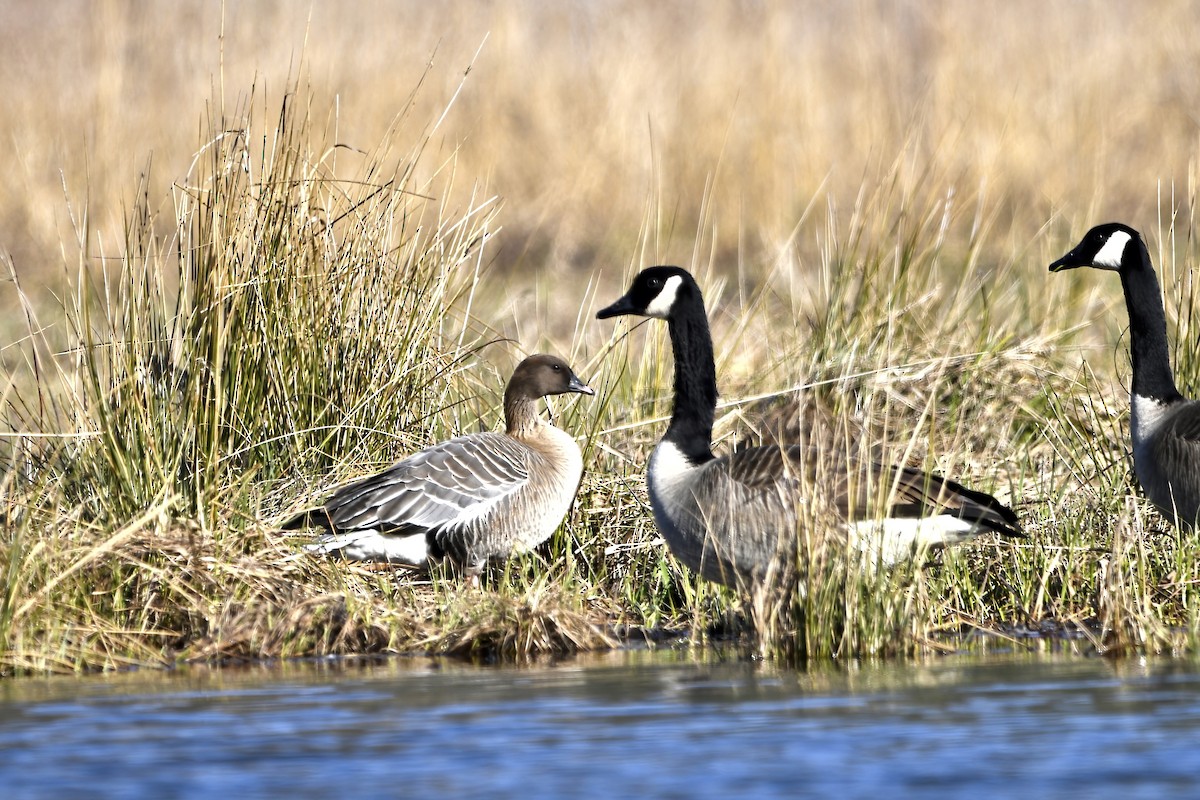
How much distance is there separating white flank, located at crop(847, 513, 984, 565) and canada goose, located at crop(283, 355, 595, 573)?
1.71m

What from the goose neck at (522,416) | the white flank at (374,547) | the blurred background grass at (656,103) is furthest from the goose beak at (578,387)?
the blurred background grass at (656,103)

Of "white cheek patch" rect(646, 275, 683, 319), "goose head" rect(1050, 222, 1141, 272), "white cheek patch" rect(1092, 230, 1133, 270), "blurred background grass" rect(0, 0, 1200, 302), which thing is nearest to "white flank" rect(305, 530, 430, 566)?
"white cheek patch" rect(646, 275, 683, 319)

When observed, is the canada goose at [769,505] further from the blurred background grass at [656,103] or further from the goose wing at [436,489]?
the blurred background grass at [656,103]

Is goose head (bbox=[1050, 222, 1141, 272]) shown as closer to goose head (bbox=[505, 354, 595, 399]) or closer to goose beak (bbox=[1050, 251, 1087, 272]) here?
goose beak (bbox=[1050, 251, 1087, 272])

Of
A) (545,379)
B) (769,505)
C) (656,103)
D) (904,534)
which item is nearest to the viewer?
(769,505)

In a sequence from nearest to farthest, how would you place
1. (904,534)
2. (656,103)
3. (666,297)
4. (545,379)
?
(904,534)
(666,297)
(545,379)
(656,103)

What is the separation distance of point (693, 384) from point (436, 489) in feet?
4.14

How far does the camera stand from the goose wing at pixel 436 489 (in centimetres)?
808

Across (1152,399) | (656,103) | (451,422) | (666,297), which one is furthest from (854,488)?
(656,103)

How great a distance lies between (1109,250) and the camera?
8.81 meters

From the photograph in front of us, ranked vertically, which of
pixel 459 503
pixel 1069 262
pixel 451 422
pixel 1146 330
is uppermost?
pixel 1069 262

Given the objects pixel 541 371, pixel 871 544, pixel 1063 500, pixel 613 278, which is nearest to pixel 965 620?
pixel 871 544

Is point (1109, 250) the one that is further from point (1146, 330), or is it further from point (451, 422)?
point (451, 422)

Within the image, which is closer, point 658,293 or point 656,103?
point 658,293
